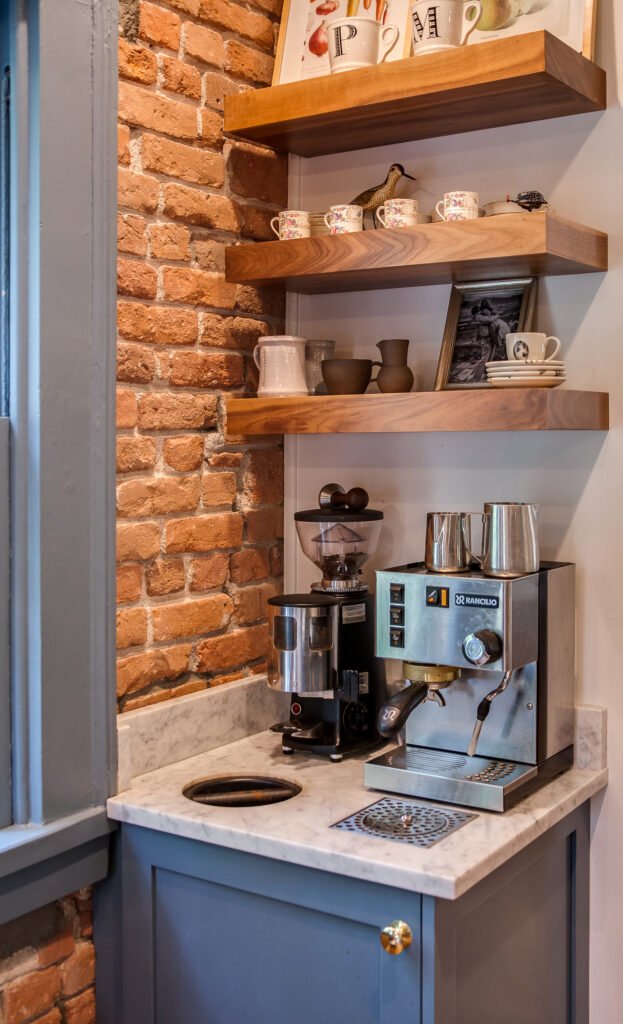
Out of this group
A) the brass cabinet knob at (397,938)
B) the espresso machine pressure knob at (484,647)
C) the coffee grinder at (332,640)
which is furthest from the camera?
the coffee grinder at (332,640)

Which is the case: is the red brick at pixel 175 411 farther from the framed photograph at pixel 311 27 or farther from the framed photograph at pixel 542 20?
the framed photograph at pixel 542 20

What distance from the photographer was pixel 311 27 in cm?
206

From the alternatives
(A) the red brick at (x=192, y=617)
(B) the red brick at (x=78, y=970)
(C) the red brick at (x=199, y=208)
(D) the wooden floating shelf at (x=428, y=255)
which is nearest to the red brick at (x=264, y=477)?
(A) the red brick at (x=192, y=617)

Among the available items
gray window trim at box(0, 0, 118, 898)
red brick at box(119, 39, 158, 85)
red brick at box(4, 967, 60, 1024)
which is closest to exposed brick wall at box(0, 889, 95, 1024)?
red brick at box(4, 967, 60, 1024)

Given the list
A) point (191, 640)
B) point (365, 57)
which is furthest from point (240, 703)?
point (365, 57)

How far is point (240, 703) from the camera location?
2.05 m

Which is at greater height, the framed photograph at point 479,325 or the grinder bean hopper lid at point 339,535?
the framed photograph at point 479,325

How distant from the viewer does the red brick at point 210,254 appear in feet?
6.40

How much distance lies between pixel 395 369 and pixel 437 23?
61 centimetres

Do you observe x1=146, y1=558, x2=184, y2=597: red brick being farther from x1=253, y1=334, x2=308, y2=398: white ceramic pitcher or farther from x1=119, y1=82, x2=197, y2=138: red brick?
x1=119, y1=82, x2=197, y2=138: red brick

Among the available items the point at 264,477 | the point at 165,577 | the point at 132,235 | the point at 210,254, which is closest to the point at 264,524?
the point at 264,477

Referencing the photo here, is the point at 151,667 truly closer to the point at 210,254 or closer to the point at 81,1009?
the point at 81,1009

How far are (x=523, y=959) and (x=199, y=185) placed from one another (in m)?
1.51

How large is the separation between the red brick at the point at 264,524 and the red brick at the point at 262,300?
16.6 inches
